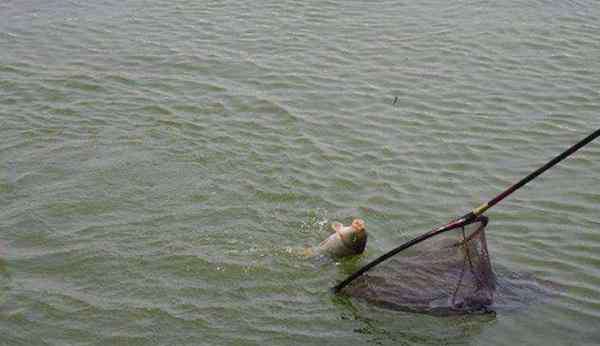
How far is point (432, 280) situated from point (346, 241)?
82 cm

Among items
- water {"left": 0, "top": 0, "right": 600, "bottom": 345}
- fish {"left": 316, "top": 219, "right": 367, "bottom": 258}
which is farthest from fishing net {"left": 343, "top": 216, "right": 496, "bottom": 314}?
fish {"left": 316, "top": 219, "right": 367, "bottom": 258}

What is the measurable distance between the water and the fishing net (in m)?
0.10

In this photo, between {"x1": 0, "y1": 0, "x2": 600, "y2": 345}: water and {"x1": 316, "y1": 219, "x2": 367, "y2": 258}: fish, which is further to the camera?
{"x1": 316, "y1": 219, "x2": 367, "y2": 258}: fish

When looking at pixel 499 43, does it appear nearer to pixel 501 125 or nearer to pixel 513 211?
pixel 501 125

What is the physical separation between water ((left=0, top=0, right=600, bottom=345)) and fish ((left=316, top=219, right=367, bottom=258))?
14cm

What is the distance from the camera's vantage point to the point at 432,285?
253 inches

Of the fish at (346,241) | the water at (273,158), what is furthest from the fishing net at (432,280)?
the fish at (346,241)

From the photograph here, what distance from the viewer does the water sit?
20.8 ft

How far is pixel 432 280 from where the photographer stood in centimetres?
644

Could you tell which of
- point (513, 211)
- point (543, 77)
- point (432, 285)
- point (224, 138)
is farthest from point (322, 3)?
point (432, 285)

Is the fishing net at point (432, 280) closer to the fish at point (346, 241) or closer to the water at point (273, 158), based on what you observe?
the water at point (273, 158)

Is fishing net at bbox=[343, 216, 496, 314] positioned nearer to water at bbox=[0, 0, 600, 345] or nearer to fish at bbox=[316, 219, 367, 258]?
water at bbox=[0, 0, 600, 345]

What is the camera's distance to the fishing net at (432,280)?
6352mm

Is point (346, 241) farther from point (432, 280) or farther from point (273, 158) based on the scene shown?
point (273, 158)
